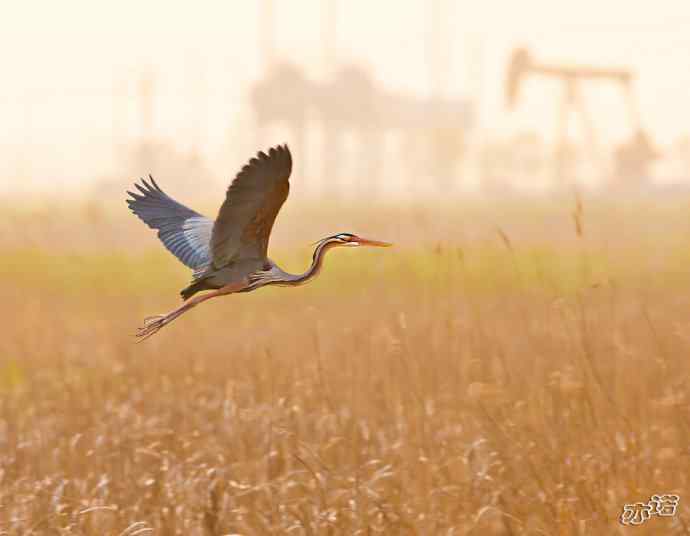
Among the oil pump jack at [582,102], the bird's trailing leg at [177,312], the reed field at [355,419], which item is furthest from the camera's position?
the oil pump jack at [582,102]

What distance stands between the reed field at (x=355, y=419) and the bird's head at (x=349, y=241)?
1.40 m

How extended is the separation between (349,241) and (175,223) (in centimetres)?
60

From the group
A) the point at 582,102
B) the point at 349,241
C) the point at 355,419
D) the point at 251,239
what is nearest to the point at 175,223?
the point at 251,239

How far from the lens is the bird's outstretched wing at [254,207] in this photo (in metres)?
1.98

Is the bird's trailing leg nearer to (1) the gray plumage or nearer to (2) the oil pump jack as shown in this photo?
(1) the gray plumage

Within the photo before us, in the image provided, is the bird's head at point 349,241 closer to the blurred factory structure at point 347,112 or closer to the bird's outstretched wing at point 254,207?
the bird's outstretched wing at point 254,207

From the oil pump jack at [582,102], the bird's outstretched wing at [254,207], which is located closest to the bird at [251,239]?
the bird's outstretched wing at [254,207]

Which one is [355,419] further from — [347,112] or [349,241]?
[347,112]

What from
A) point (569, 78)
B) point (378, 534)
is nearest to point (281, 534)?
point (378, 534)

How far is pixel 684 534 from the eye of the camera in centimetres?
404

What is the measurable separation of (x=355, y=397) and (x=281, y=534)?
1825 millimetres

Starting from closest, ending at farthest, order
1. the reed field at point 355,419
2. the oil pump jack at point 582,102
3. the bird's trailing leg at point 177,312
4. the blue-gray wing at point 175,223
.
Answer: the bird's trailing leg at point 177,312 < the blue-gray wing at point 175,223 < the reed field at point 355,419 < the oil pump jack at point 582,102

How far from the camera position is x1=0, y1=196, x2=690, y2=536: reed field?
4.25 meters

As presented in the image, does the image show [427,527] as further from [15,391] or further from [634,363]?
[15,391]
